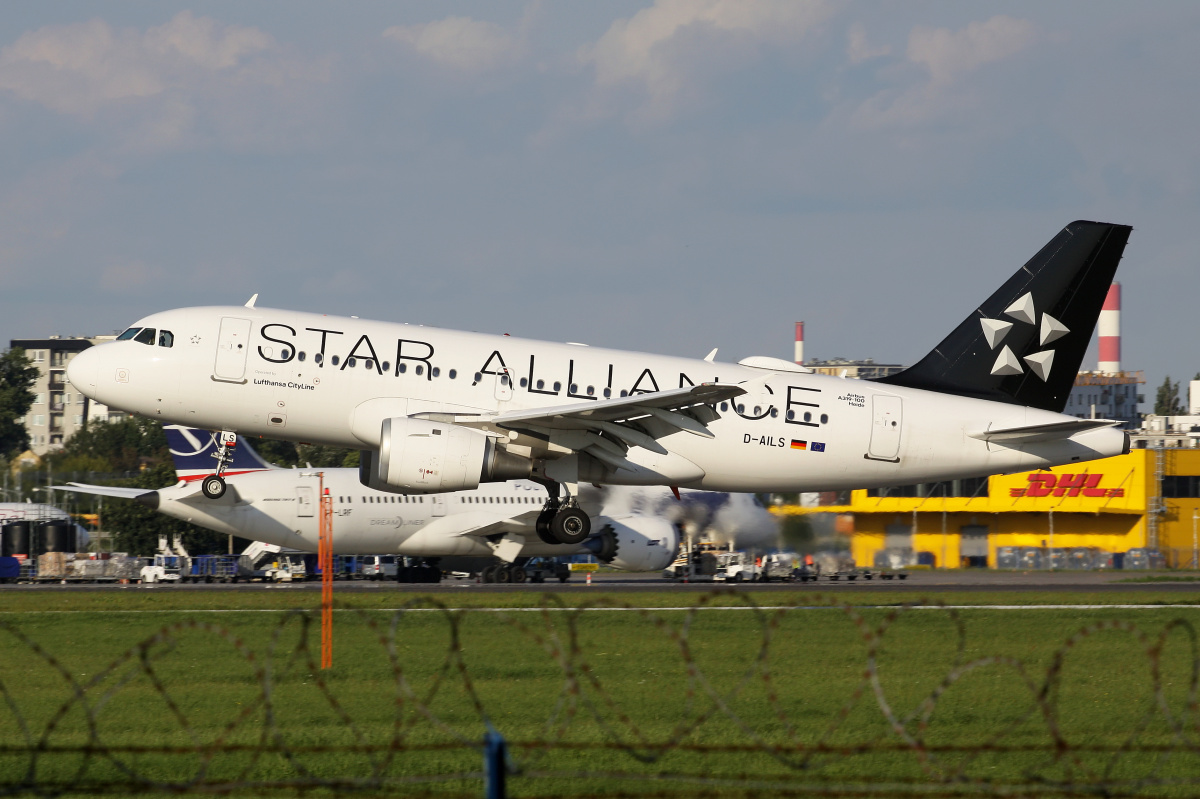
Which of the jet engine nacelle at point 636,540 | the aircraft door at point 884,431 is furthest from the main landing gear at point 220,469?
the jet engine nacelle at point 636,540

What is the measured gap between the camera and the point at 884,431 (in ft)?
104

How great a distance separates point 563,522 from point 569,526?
16 cm

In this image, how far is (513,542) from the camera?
55844mm

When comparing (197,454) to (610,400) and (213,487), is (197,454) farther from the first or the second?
(610,400)

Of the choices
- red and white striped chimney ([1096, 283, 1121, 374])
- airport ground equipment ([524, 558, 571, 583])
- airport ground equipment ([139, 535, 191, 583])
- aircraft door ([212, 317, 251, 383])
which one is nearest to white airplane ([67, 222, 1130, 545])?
aircraft door ([212, 317, 251, 383])

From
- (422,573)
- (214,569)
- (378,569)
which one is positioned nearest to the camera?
(422,573)

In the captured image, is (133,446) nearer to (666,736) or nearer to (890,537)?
(890,537)

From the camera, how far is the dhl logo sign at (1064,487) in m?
82.1

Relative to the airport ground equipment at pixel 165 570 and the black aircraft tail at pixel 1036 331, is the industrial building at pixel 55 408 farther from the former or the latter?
the black aircraft tail at pixel 1036 331

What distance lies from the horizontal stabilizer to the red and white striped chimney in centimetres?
12044

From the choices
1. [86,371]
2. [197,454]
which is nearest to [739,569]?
[197,454]

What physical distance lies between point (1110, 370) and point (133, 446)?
4439 inches

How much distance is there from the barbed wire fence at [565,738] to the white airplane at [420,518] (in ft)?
113

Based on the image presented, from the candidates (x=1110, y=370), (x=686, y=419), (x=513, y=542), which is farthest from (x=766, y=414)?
(x=1110, y=370)
